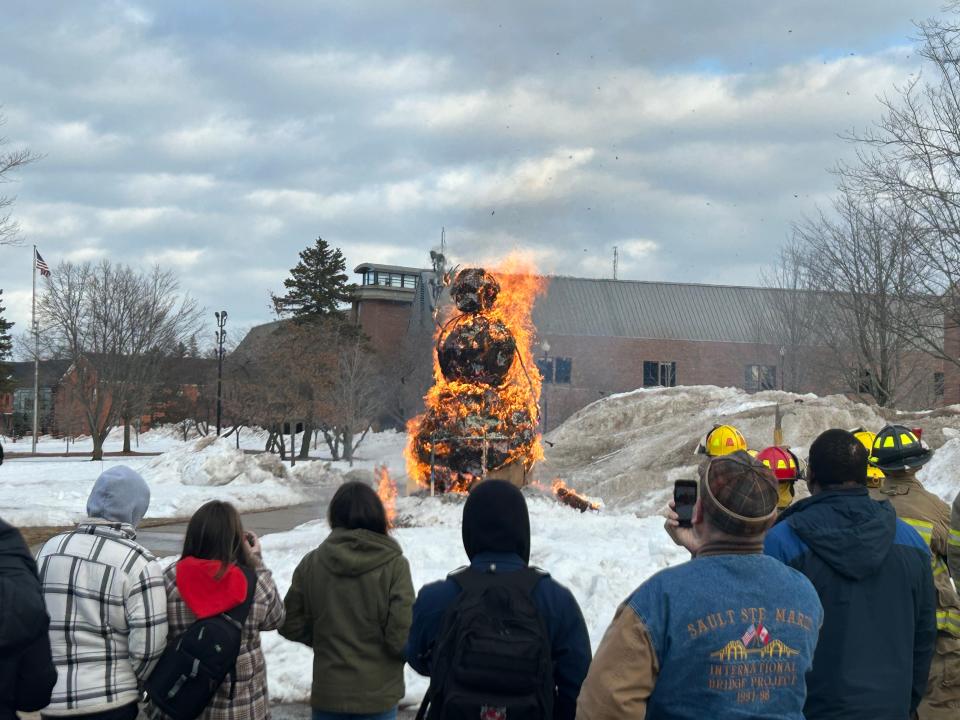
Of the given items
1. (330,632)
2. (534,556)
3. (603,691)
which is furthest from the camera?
(534,556)

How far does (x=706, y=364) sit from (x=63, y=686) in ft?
166

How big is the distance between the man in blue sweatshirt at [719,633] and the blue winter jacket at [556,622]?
507mm

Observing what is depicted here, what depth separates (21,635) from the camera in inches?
136

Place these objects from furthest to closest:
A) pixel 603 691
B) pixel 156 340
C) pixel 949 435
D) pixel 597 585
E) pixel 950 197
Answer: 1. pixel 156 340
2. pixel 949 435
3. pixel 950 197
4. pixel 597 585
5. pixel 603 691

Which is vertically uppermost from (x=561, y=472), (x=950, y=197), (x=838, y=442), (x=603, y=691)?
(x=950, y=197)

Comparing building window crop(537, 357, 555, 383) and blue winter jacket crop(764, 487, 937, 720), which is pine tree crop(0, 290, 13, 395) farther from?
blue winter jacket crop(764, 487, 937, 720)

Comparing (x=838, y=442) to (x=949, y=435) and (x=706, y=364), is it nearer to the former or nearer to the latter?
(x=949, y=435)

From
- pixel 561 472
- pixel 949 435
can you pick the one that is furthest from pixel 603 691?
pixel 561 472

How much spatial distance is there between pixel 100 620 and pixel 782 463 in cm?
372

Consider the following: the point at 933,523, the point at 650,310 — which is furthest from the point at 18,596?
the point at 650,310

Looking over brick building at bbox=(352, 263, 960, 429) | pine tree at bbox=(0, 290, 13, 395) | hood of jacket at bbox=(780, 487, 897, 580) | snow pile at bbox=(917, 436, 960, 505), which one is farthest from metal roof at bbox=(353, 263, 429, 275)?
hood of jacket at bbox=(780, 487, 897, 580)

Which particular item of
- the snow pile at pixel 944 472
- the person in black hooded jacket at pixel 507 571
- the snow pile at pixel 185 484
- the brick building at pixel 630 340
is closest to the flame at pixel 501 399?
the snow pile at pixel 185 484

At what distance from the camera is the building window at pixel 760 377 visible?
152 feet

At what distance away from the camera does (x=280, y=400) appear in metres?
37.1
